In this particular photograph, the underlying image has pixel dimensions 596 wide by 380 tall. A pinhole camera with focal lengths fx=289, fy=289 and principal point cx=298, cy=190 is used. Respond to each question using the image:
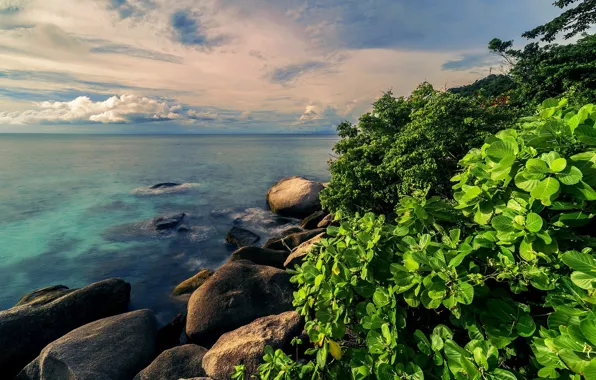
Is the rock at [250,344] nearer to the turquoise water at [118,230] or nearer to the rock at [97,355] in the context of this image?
the rock at [97,355]

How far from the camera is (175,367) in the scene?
6977 mm

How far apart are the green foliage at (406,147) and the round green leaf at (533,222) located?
830 cm

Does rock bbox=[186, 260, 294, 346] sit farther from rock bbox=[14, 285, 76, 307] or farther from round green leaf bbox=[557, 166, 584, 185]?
round green leaf bbox=[557, 166, 584, 185]

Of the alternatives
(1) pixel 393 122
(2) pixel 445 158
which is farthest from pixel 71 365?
(1) pixel 393 122

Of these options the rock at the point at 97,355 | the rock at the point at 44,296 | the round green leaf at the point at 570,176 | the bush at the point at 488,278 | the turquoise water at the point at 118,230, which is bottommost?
the turquoise water at the point at 118,230

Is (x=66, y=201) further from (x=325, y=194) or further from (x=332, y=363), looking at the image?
(x=332, y=363)

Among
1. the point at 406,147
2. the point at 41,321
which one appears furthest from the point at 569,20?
the point at 41,321

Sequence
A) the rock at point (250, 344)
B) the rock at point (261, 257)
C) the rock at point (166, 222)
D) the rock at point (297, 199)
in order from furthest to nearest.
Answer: the rock at point (297, 199), the rock at point (166, 222), the rock at point (261, 257), the rock at point (250, 344)

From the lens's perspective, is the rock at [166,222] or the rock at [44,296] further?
the rock at [166,222]

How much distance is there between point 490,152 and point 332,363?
8.03 feet

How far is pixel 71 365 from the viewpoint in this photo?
7.12 m

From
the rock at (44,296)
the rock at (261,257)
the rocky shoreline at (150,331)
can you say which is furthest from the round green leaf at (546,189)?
the rock at (44,296)

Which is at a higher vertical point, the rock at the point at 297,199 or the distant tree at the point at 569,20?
the distant tree at the point at 569,20

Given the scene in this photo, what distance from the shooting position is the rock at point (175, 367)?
6.82 m
